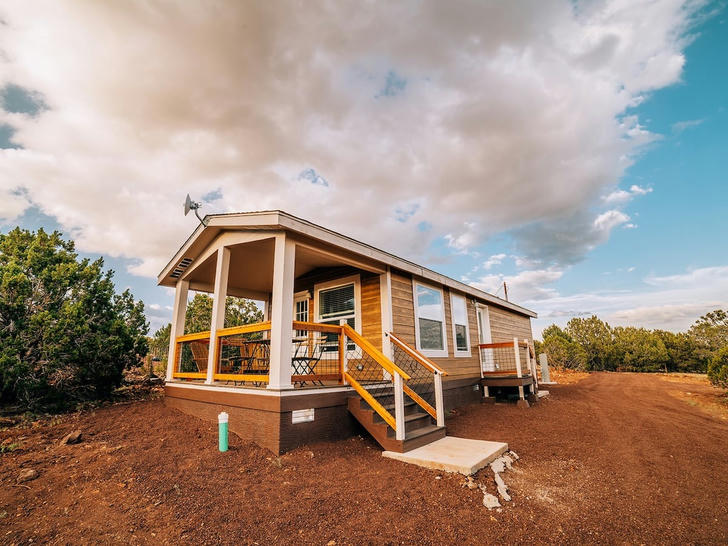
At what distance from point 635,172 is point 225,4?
11544 millimetres

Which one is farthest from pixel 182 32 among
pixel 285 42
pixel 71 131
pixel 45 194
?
pixel 45 194

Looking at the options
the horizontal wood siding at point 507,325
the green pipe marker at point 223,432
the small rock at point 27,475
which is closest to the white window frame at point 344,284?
the green pipe marker at point 223,432

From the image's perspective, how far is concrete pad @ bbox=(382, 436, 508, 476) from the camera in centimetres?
381

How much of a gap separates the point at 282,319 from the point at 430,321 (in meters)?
4.62

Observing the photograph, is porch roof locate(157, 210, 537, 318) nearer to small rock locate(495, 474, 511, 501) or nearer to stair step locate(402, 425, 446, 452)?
stair step locate(402, 425, 446, 452)

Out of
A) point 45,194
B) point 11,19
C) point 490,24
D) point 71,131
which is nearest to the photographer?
point 11,19

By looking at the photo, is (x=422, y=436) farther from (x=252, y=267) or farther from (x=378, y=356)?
(x=252, y=267)

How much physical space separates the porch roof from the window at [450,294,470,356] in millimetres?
499

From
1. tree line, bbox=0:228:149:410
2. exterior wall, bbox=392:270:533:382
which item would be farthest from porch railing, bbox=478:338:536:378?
tree line, bbox=0:228:149:410

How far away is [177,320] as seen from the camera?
26.4 feet

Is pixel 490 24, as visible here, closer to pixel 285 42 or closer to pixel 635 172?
pixel 285 42

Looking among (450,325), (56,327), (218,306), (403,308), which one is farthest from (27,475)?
(450,325)

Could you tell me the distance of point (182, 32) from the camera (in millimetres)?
6277

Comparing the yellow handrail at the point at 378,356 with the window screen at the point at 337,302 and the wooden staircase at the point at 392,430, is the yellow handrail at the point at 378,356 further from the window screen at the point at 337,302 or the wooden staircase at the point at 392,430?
the window screen at the point at 337,302
